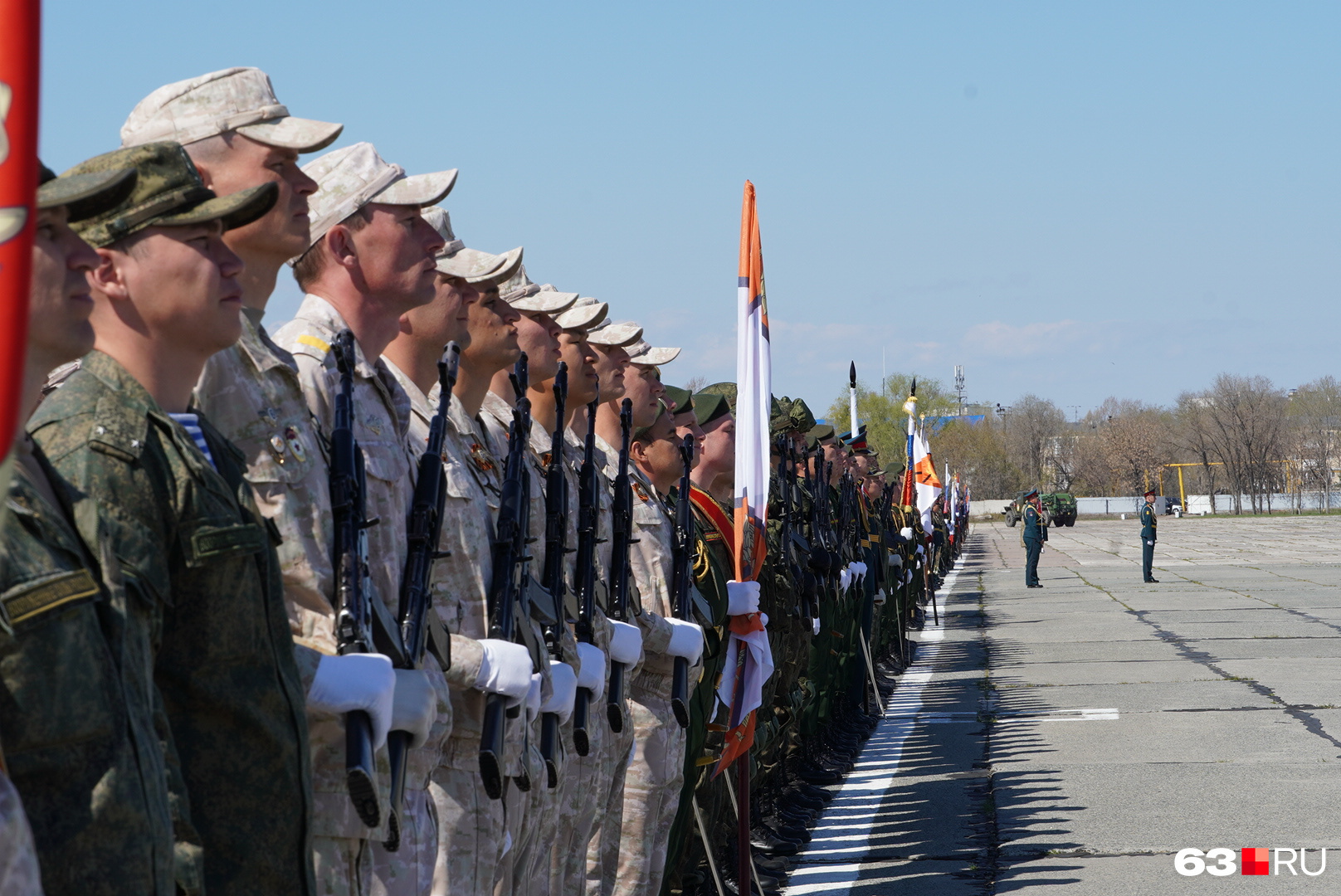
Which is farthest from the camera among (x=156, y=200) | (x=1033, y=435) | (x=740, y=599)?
(x=1033, y=435)

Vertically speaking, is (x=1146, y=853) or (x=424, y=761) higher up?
(x=424, y=761)

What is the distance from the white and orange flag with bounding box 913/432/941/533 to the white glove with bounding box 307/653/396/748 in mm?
20865

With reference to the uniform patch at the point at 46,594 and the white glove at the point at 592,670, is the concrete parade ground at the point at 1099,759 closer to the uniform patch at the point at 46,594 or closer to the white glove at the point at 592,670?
the white glove at the point at 592,670

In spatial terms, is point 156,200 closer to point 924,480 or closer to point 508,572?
point 508,572

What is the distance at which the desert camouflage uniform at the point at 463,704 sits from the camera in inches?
135

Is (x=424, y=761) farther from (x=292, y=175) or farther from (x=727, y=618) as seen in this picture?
(x=727, y=618)

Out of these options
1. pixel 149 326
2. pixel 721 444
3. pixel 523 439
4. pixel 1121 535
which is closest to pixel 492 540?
pixel 523 439

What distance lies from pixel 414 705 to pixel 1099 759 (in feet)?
24.9

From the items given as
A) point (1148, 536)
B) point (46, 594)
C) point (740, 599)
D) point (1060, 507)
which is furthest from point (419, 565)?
point (1060, 507)

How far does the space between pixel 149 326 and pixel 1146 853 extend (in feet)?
→ 19.6

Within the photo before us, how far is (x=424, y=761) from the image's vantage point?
10.5 feet

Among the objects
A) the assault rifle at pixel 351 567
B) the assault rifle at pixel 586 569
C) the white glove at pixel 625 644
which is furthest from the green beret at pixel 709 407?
the assault rifle at pixel 351 567

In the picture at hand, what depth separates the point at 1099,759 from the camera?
31.4 ft

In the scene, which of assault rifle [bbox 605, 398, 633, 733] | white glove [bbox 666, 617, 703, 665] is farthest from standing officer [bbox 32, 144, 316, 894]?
white glove [bbox 666, 617, 703, 665]
